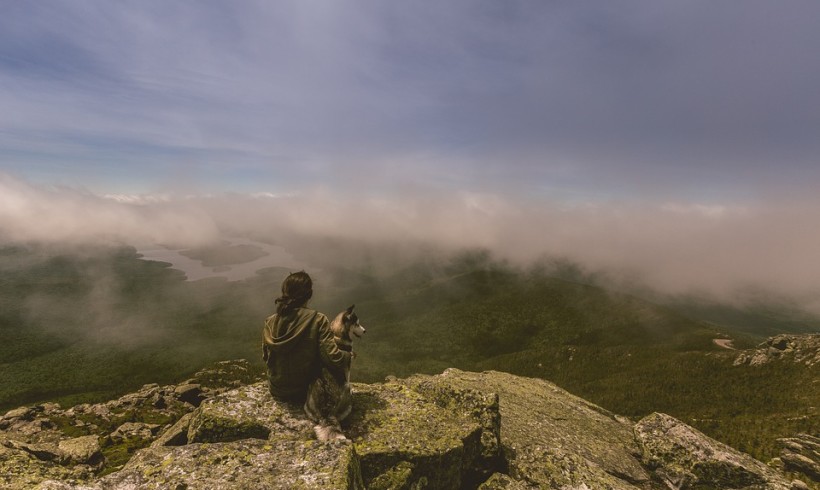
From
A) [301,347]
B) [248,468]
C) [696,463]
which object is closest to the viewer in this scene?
[248,468]

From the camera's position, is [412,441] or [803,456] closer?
[412,441]

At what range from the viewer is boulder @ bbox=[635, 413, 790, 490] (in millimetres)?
14992

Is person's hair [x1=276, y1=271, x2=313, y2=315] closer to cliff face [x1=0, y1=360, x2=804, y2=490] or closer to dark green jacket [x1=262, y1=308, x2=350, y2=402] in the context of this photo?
dark green jacket [x1=262, y1=308, x2=350, y2=402]

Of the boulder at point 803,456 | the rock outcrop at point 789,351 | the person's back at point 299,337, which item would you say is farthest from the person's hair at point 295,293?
the rock outcrop at point 789,351

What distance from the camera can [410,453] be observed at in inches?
429

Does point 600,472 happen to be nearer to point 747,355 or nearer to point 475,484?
point 475,484

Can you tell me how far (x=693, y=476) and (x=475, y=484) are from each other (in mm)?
10439

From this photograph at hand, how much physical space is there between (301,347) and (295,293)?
1.74 meters

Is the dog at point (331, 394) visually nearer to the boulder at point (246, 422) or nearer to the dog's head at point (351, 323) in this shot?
the dog's head at point (351, 323)

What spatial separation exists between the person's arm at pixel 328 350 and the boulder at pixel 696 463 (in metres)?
16.0

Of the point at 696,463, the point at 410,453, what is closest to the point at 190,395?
the point at 410,453

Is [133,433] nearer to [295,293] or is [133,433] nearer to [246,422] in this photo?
[246,422]

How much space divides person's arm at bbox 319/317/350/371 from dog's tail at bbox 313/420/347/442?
5.53ft

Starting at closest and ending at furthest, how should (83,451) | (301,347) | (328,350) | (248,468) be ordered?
(248,468) < (328,350) < (301,347) < (83,451)
